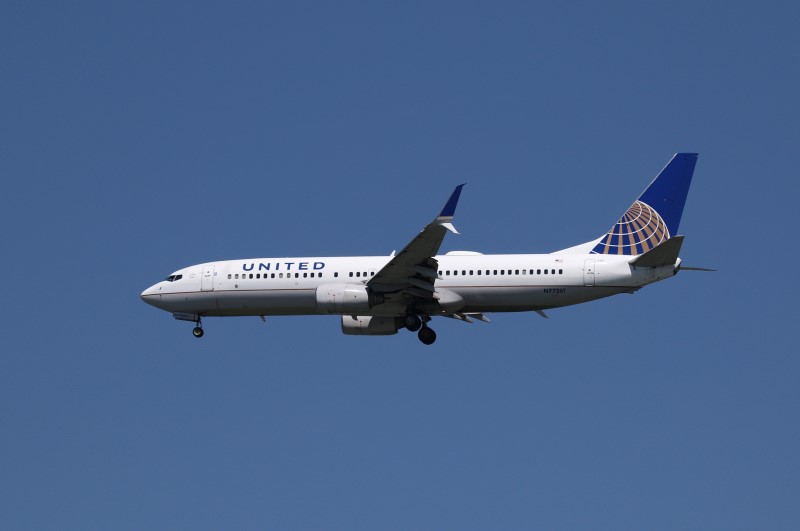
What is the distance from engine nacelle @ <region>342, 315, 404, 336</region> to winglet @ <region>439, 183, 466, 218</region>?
26.6ft

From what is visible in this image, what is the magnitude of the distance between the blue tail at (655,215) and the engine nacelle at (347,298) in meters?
9.11

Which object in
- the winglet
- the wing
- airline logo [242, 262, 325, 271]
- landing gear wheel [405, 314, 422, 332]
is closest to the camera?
the winglet

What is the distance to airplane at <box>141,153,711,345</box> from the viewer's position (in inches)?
2074

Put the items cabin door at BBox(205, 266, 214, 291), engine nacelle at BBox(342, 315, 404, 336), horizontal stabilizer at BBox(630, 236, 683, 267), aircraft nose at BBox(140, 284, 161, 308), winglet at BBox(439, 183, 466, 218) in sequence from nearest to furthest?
winglet at BBox(439, 183, 466, 218) → horizontal stabilizer at BBox(630, 236, 683, 267) → engine nacelle at BBox(342, 315, 404, 336) → cabin door at BBox(205, 266, 214, 291) → aircraft nose at BBox(140, 284, 161, 308)

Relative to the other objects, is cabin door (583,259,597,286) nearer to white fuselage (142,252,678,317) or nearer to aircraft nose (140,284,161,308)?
white fuselage (142,252,678,317)

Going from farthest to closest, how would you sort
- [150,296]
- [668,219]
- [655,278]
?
[150,296] < [668,219] < [655,278]

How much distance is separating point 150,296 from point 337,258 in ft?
28.8

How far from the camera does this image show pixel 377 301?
54188 mm

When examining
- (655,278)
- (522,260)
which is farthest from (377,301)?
(655,278)

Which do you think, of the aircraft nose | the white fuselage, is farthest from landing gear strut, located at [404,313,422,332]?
the aircraft nose

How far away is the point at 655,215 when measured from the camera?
55688mm

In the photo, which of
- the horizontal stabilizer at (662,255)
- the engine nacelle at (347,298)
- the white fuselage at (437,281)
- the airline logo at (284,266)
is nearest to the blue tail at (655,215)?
the white fuselage at (437,281)

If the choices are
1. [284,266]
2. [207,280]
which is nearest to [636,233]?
[284,266]

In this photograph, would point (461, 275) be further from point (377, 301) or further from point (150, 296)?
point (150, 296)
